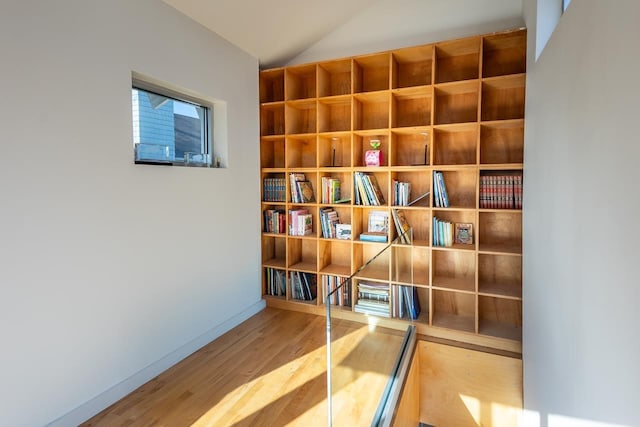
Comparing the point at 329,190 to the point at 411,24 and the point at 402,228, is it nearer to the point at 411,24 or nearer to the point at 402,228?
the point at 402,228

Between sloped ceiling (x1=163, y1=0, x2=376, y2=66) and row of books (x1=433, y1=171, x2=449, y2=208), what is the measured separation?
167cm

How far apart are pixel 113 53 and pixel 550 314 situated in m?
2.70

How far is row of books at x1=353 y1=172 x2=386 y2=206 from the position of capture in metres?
3.01

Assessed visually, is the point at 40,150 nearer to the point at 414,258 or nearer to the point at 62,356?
the point at 62,356

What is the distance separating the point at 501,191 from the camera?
2.62 m

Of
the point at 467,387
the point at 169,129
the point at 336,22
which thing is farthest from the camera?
the point at 336,22

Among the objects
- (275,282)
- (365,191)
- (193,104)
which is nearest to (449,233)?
(365,191)

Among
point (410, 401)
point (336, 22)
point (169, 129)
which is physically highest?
point (336, 22)

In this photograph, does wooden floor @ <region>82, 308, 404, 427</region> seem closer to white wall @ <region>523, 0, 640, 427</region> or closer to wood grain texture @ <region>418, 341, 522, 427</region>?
wood grain texture @ <region>418, 341, 522, 427</region>

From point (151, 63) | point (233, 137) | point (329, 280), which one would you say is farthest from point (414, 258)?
point (151, 63)

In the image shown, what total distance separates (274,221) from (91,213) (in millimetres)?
1758

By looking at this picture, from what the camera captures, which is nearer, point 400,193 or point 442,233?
point 442,233

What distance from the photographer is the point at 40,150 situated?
1.66m

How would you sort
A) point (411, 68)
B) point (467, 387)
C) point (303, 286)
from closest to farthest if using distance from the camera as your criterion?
point (467, 387) → point (411, 68) → point (303, 286)
